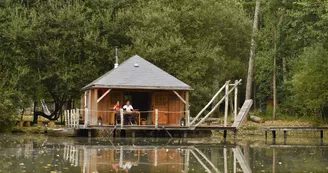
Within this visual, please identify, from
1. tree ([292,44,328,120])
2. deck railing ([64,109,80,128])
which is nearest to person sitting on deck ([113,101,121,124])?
deck railing ([64,109,80,128])

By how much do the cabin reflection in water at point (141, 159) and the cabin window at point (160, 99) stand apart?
426 inches

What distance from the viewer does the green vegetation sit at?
148 feet

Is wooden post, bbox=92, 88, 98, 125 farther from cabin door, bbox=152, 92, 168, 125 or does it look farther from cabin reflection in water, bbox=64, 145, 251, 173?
cabin reflection in water, bbox=64, 145, 251, 173

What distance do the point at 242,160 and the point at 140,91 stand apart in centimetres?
1719

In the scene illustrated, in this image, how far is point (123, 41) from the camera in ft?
161

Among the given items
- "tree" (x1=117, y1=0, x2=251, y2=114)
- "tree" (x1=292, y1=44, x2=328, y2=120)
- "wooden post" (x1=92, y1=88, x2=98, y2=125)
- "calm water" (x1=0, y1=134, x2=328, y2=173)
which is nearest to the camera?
"calm water" (x1=0, y1=134, x2=328, y2=173)

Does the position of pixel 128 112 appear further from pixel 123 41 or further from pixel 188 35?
pixel 188 35

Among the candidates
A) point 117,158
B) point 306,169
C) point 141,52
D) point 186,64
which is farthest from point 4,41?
point 306,169

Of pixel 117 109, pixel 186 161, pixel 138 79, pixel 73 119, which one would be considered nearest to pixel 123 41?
pixel 73 119

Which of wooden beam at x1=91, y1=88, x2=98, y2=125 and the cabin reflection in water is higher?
wooden beam at x1=91, y1=88, x2=98, y2=125

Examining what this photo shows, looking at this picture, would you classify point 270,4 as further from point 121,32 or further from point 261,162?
point 261,162

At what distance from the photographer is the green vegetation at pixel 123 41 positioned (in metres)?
45.2

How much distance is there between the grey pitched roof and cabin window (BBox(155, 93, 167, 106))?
121cm

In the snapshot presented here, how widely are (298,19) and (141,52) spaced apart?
10814 mm
